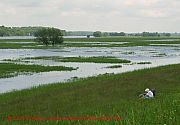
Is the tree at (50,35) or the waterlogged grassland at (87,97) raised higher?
the tree at (50,35)

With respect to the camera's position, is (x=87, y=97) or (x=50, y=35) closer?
(x=87, y=97)

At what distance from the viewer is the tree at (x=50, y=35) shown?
109562 mm

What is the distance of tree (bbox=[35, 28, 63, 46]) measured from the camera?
4313 inches

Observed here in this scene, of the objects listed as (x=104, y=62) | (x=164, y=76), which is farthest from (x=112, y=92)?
(x=104, y=62)

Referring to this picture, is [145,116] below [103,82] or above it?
above

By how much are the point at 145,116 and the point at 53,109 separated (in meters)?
11.8

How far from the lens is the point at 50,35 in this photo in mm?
109875

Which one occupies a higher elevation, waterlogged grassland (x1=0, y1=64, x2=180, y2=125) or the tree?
the tree

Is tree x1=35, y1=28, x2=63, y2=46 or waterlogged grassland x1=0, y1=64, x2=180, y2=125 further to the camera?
tree x1=35, y1=28, x2=63, y2=46

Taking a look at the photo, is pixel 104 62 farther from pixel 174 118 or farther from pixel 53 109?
pixel 174 118

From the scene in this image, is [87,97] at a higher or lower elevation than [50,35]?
lower

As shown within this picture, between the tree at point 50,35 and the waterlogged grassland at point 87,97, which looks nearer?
the waterlogged grassland at point 87,97

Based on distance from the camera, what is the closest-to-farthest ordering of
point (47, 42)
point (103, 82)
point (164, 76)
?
point (103, 82)
point (164, 76)
point (47, 42)

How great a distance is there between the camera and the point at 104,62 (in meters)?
56.7
